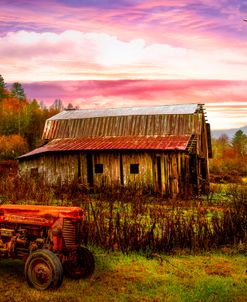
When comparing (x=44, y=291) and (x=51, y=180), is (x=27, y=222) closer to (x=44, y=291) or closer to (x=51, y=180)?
(x=44, y=291)

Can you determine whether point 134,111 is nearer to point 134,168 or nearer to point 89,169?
point 134,168

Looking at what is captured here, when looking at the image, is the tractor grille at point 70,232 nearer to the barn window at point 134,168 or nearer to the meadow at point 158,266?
the meadow at point 158,266

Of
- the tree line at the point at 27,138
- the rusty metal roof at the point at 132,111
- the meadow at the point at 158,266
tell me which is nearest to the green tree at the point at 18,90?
the tree line at the point at 27,138

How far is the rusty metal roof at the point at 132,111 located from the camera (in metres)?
29.1

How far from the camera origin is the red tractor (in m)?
7.16

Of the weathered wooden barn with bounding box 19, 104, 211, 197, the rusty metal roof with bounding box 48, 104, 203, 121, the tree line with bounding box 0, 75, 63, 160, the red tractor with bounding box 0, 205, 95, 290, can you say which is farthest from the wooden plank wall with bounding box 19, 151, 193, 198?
the tree line with bounding box 0, 75, 63, 160

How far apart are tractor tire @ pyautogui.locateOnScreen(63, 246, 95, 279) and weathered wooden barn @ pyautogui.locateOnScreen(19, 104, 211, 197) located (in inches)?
629

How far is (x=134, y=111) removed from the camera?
30594 mm

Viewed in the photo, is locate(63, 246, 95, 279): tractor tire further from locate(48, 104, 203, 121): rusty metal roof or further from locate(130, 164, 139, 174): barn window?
locate(48, 104, 203, 121): rusty metal roof

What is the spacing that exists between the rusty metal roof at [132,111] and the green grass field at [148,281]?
1987cm

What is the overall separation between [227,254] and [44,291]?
462 centimetres

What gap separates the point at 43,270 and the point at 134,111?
24030mm

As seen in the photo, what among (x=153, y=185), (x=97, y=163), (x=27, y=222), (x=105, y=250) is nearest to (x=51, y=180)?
(x=97, y=163)

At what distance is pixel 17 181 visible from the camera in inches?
706
